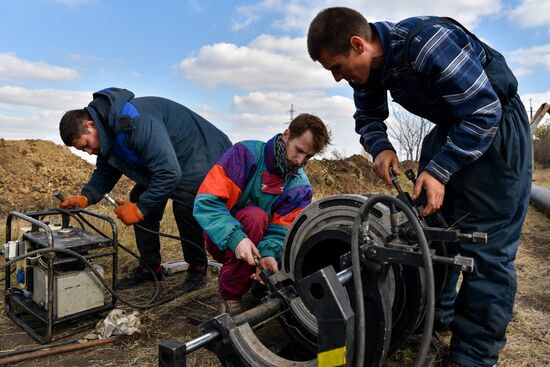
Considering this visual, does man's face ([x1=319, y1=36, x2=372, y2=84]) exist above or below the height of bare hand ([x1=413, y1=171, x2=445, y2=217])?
above

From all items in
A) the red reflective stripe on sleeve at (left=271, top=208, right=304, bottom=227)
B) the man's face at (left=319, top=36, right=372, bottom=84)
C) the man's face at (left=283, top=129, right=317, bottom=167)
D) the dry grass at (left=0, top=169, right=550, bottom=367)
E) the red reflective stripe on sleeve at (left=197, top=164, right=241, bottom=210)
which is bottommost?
the dry grass at (left=0, top=169, right=550, bottom=367)

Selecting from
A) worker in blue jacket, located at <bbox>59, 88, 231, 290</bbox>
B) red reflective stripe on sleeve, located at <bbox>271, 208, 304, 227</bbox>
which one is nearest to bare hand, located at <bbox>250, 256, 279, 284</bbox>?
red reflective stripe on sleeve, located at <bbox>271, 208, 304, 227</bbox>

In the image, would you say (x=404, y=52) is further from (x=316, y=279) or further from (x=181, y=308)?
(x=181, y=308)

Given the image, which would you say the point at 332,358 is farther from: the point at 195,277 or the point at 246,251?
the point at 195,277

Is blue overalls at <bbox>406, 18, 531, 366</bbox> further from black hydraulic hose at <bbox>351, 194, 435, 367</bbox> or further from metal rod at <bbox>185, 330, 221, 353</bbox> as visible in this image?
metal rod at <bbox>185, 330, 221, 353</bbox>

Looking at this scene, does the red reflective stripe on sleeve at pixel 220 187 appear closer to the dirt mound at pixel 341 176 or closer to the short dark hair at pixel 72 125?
the short dark hair at pixel 72 125

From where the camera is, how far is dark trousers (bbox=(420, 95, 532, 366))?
2.10 m

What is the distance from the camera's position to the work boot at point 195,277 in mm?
3660

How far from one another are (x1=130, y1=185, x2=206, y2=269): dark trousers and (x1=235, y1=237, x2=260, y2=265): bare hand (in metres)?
1.30

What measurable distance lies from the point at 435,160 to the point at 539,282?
2818 millimetres

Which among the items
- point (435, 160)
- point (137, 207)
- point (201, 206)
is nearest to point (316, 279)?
point (435, 160)

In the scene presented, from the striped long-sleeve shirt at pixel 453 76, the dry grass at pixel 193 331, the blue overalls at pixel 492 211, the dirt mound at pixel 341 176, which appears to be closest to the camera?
the striped long-sleeve shirt at pixel 453 76

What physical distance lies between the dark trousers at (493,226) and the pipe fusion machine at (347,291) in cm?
19

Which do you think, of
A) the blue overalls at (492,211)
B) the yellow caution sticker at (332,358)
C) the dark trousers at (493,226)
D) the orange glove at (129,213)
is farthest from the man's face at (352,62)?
the orange glove at (129,213)
